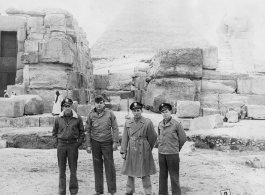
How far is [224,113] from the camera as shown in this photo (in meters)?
12.3

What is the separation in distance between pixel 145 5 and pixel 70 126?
303 feet

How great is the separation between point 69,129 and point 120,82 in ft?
79.0

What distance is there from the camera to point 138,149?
5.23 m

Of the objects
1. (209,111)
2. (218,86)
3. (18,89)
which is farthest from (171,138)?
(18,89)

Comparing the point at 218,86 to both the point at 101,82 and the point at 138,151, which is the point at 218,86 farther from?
the point at 101,82

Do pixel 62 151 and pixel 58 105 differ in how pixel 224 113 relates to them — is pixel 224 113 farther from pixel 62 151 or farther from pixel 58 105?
pixel 62 151

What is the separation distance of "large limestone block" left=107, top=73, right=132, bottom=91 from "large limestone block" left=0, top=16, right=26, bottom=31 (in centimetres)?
1163

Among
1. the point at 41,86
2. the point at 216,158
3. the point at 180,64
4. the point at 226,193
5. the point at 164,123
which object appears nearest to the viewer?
the point at 226,193

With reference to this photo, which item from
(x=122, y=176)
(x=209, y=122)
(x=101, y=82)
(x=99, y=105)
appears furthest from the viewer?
(x=101, y=82)

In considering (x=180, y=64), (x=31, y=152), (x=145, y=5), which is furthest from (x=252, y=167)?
(x=145, y=5)

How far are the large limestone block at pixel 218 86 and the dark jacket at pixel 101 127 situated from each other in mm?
8543

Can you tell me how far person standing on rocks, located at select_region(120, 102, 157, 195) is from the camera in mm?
5195

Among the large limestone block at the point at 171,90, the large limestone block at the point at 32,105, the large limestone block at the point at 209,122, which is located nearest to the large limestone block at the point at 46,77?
the large limestone block at the point at 32,105

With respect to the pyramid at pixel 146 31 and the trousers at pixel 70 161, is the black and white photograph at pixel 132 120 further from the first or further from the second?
the pyramid at pixel 146 31
